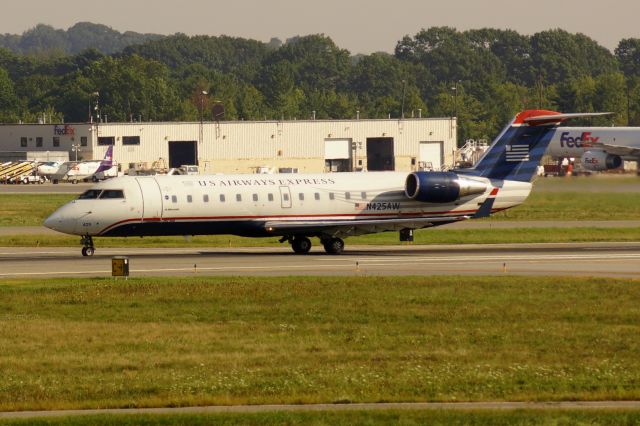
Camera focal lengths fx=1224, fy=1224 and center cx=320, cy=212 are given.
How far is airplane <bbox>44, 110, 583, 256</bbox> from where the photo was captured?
4862cm

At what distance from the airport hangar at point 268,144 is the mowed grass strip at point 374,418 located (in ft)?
360

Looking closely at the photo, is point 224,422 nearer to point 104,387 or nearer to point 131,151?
point 104,387

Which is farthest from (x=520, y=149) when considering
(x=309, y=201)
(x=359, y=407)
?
(x=359, y=407)

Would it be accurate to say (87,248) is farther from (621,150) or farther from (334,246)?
(621,150)

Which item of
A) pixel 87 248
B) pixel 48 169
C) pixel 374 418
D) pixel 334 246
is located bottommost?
pixel 374 418

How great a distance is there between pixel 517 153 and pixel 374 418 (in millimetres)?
33421

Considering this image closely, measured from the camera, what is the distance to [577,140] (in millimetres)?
118125

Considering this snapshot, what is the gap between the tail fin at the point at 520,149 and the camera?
173ft

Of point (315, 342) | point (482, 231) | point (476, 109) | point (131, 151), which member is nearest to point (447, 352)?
point (315, 342)

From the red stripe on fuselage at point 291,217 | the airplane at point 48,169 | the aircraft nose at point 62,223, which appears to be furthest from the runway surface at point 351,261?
the airplane at point 48,169

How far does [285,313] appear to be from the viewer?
33.5 m

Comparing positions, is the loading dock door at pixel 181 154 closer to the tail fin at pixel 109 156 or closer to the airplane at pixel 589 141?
the tail fin at pixel 109 156

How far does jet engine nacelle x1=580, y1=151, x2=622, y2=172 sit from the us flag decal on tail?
5469 centimetres

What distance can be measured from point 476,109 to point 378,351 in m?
174
